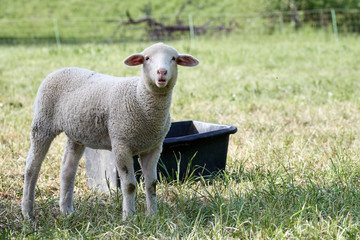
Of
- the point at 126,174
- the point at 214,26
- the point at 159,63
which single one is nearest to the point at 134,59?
the point at 159,63

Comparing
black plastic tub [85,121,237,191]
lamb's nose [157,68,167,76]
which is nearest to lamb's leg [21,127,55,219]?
black plastic tub [85,121,237,191]

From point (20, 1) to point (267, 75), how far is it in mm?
13739

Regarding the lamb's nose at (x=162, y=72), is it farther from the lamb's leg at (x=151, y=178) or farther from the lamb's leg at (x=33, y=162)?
the lamb's leg at (x=33, y=162)

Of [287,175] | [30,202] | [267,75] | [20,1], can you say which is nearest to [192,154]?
[287,175]

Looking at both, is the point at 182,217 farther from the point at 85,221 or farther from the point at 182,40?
the point at 182,40

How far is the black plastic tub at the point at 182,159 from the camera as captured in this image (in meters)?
3.26

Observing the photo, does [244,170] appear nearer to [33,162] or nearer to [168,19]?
[33,162]

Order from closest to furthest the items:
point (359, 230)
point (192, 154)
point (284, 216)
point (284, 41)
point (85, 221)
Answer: point (359, 230)
point (284, 216)
point (85, 221)
point (192, 154)
point (284, 41)

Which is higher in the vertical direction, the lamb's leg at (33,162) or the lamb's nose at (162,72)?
the lamb's nose at (162,72)

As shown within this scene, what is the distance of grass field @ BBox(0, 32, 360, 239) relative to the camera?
2477 mm

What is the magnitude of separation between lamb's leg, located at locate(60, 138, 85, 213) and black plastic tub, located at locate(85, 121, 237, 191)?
25 centimetres

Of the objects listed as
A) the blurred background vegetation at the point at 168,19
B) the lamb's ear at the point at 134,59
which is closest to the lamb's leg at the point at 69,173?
the lamb's ear at the point at 134,59

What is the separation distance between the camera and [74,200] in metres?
3.15

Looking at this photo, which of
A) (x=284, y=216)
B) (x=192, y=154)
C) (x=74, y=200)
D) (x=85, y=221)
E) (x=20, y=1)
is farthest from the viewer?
(x=20, y=1)
